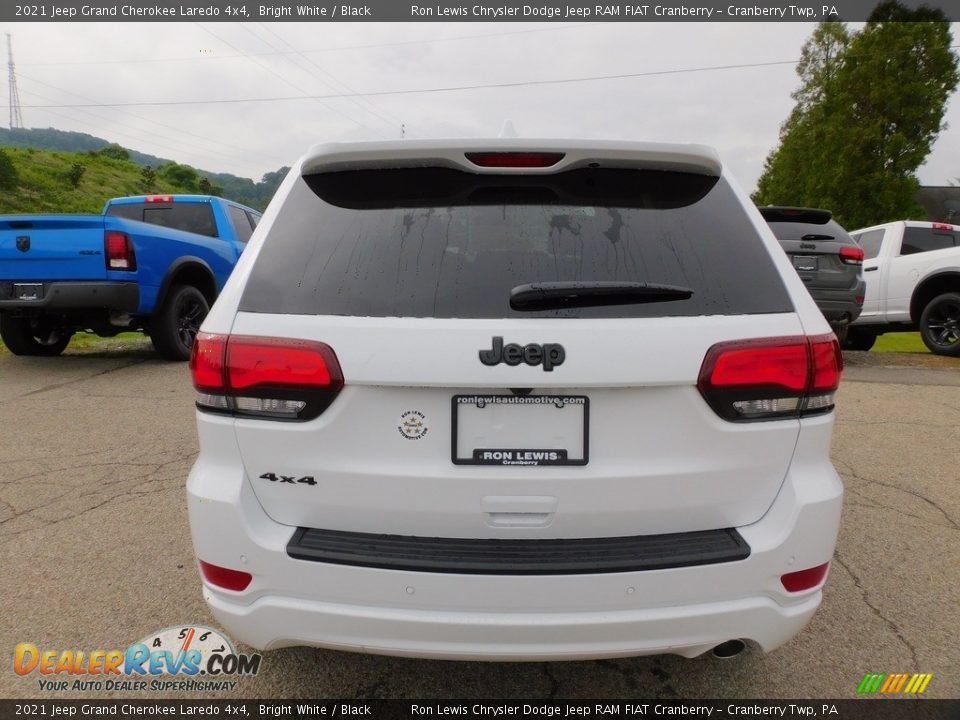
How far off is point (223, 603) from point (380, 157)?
1.36m

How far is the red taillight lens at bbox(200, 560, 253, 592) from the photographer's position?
170 centimetres

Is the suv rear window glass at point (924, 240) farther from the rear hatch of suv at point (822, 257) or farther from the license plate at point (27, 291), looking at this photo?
the license plate at point (27, 291)

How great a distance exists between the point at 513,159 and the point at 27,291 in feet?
21.8

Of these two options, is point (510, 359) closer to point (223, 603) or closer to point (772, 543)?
point (772, 543)

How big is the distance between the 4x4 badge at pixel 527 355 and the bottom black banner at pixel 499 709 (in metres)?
1.21

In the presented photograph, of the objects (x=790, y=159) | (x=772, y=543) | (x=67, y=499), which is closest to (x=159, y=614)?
(x=67, y=499)

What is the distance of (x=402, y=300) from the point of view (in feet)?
5.51

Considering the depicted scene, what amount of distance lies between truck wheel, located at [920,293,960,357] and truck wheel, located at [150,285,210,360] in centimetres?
981

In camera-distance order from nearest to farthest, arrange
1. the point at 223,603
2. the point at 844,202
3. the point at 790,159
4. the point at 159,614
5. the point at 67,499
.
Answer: the point at 223,603, the point at 159,614, the point at 67,499, the point at 844,202, the point at 790,159

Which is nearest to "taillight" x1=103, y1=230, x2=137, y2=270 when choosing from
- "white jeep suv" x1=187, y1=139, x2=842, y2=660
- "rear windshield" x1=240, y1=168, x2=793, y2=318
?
"rear windshield" x1=240, y1=168, x2=793, y2=318

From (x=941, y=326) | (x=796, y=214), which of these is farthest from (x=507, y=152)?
(x=941, y=326)

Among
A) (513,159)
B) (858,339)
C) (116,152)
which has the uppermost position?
(116,152)

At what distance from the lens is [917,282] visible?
8.86 m

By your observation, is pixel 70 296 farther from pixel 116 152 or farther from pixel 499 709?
pixel 116 152
